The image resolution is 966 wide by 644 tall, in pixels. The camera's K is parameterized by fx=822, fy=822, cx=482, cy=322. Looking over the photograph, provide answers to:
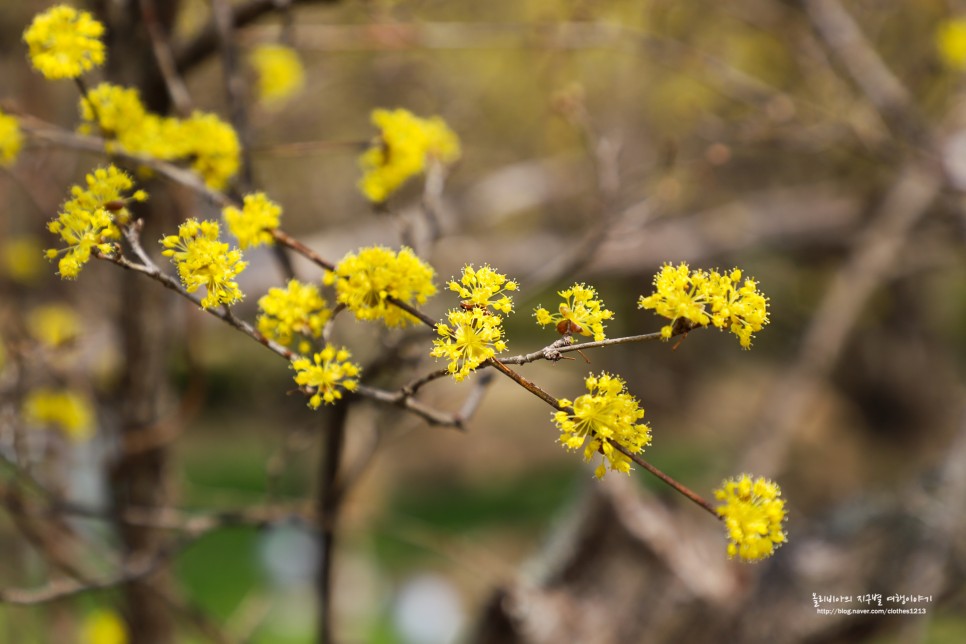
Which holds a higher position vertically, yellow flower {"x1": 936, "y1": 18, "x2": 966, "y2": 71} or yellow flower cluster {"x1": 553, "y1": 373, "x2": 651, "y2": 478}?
yellow flower {"x1": 936, "y1": 18, "x2": 966, "y2": 71}

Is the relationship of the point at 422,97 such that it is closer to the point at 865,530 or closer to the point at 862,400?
the point at 865,530

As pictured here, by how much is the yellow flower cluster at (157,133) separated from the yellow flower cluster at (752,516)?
1.10 metres

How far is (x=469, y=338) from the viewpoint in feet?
3.43

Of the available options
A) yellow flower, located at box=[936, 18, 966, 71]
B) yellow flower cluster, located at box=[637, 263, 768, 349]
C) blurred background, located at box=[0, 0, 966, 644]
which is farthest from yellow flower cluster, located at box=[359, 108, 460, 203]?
yellow flower, located at box=[936, 18, 966, 71]

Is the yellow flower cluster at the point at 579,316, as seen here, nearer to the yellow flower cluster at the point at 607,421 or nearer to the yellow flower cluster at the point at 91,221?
the yellow flower cluster at the point at 607,421

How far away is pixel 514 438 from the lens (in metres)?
10.6

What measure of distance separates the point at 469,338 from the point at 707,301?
0.31m

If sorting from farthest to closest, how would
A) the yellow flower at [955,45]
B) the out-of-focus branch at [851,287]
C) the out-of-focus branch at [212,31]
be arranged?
1. the out-of-focus branch at [851,287]
2. the yellow flower at [955,45]
3. the out-of-focus branch at [212,31]

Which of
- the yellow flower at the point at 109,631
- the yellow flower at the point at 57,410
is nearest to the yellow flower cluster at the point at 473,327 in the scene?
the yellow flower at the point at 57,410

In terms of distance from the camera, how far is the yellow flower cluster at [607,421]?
3.39 feet

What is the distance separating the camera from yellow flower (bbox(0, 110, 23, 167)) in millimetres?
1486

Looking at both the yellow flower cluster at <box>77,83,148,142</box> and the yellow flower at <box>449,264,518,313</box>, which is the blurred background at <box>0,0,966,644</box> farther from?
the yellow flower at <box>449,264,518,313</box>

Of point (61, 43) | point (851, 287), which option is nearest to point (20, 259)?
point (61, 43)

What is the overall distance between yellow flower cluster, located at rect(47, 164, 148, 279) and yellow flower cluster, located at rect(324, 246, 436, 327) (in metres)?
0.31
